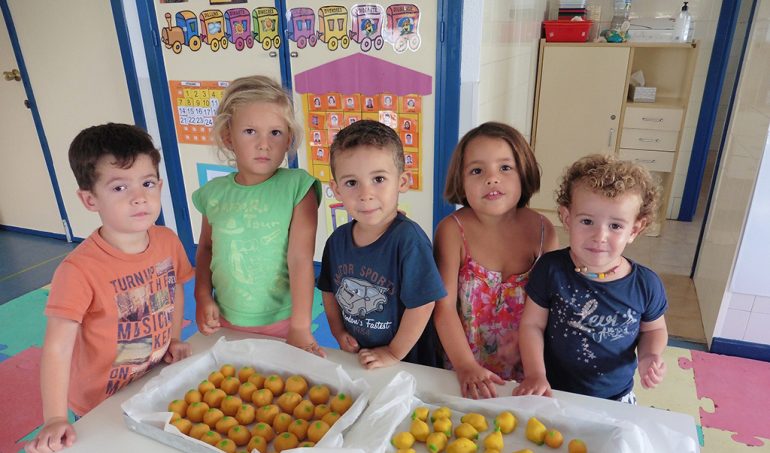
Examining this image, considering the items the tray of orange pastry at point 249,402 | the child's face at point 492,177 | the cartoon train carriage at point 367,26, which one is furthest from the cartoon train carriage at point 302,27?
the tray of orange pastry at point 249,402

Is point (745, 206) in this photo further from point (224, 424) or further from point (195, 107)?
point (195, 107)

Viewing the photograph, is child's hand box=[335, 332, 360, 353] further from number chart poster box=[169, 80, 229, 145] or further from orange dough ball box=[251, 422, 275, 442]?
number chart poster box=[169, 80, 229, 145]

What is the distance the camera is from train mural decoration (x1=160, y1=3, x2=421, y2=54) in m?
2.39

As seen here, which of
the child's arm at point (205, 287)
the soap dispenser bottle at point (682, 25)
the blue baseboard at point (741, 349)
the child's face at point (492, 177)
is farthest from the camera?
the soap dispenser bottle at point (682, 25)

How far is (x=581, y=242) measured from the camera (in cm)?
102

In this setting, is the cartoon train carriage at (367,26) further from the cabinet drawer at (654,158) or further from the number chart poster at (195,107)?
the cabinet drawer at (654,158)

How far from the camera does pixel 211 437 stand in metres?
0.84

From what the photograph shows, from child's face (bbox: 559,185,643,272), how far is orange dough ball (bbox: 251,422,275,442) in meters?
0.68

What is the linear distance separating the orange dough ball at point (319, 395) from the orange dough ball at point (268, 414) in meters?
0.07

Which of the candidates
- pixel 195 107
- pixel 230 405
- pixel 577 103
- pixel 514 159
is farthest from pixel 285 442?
pixel 577 103

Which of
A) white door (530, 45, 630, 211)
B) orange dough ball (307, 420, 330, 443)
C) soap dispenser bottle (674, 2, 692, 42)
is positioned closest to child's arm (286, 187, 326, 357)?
orange dough ball (307, 420, 330, 443)

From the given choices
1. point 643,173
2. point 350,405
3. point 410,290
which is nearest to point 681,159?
point 643,173

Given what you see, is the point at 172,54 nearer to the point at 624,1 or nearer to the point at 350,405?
the point at 350,405

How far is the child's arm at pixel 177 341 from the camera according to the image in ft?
3.66
